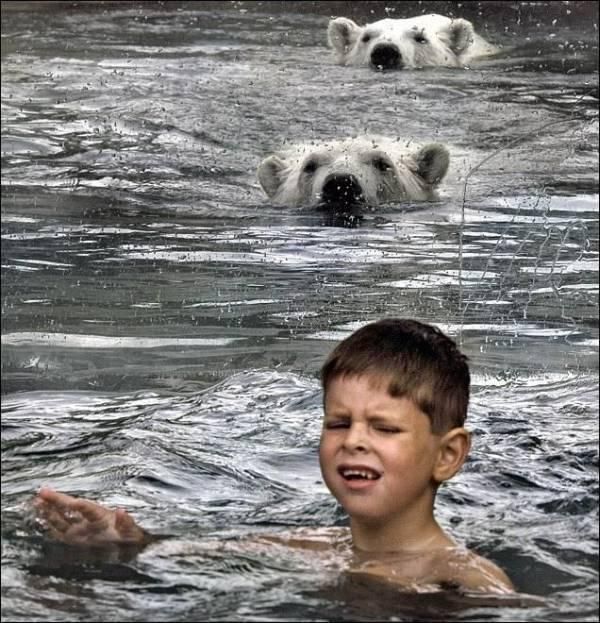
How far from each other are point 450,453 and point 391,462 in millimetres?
188

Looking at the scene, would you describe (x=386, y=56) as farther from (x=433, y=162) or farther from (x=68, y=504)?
(x=68, y=504)

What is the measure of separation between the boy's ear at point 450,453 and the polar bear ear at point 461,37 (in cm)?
316

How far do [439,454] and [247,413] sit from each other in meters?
1.21

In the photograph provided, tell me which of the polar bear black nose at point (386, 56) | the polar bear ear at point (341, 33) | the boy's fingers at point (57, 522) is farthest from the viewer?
the polar bear black nose at point (386, 56)

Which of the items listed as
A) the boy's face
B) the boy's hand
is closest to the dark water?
the boy's hand

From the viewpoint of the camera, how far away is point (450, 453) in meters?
2.99

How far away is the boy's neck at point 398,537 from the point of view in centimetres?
292

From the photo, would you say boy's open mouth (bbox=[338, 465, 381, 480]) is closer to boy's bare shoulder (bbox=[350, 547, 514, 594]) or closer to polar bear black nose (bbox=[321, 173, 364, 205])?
boy's bare shoulder (bbox=[350, 547, 514, 594])

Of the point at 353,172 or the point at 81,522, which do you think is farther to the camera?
the point at 353,172

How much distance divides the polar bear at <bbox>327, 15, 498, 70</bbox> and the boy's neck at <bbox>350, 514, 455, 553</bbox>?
3.16m

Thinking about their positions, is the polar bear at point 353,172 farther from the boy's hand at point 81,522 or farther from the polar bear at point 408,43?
the boy's hand at point 81,522

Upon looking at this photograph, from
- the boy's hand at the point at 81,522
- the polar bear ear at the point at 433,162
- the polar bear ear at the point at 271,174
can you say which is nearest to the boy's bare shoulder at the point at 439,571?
the boy's hand at the point at 81,522

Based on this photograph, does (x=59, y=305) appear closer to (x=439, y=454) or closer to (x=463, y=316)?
(x=463, y=316)

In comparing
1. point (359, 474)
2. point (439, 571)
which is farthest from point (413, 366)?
point (439, 571)
